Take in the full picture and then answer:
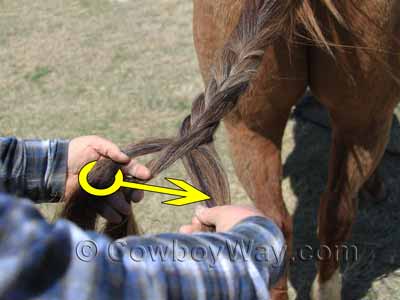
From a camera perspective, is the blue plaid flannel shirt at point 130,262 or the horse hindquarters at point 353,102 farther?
the horse hindquarters at point 353,102

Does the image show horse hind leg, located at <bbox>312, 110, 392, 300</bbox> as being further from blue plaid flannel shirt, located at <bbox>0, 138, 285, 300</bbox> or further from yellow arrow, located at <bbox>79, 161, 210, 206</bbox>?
blue plaid flannel shirt, located at <bbox>0, 138, 285, 300</bbox>

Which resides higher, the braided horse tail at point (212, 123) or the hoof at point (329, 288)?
the braided horse tail at point (212, 123)

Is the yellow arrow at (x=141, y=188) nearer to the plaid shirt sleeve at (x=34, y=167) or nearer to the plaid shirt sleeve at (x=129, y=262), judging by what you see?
the plaid shirt sleeve at (x=34, y=167)

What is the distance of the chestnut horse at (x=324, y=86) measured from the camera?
1.43 meters

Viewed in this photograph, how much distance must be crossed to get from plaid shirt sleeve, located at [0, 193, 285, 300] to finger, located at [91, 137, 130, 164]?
410 millimetres

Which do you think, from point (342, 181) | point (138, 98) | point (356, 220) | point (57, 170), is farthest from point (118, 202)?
point (138, 98)

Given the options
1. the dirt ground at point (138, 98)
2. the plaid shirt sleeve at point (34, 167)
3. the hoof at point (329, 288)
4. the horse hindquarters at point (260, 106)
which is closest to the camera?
the plaid shirt sleeve at point (34, 167)

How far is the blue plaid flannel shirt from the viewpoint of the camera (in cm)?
63

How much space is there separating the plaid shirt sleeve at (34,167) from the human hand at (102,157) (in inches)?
0.8

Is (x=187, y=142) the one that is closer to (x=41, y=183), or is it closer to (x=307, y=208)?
(x=41, y=183)

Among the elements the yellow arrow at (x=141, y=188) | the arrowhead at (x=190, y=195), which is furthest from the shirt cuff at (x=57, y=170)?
the arrowhead at (x=190, y=195)

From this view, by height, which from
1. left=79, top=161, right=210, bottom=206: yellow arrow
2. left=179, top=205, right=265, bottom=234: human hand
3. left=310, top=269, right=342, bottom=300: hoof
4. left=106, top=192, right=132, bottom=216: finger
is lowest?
left=310, top=269, right=342, bottom=300: hoof

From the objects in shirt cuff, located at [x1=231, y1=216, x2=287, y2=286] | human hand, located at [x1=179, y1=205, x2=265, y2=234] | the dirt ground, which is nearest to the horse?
human hand, located at [x1=179, y1=205, x2=265, y2=234]

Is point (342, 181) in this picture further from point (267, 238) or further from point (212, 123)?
point (267, 238)
